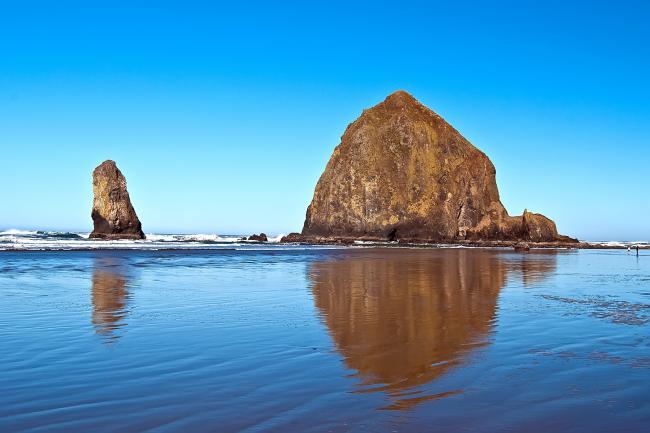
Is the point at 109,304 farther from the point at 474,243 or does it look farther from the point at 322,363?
the point at 474,243

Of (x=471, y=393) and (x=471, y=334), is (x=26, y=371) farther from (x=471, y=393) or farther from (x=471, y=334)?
(x=471, y=334)

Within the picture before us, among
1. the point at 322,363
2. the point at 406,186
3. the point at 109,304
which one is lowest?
the point at 322,363

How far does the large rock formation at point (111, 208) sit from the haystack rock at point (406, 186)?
28.9 m

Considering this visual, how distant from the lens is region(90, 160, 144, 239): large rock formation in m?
82.1

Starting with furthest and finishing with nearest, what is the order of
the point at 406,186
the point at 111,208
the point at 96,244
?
the point at 406,186, the point at 111,208, the point at 96,244

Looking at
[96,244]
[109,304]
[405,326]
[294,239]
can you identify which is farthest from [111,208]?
[405,326]

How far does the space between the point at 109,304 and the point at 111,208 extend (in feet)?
243

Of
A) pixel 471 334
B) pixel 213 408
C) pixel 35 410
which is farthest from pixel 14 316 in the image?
pixel 471 334

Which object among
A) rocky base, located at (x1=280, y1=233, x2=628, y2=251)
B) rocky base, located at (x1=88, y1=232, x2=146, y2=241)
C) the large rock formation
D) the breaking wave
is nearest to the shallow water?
the breaking wave

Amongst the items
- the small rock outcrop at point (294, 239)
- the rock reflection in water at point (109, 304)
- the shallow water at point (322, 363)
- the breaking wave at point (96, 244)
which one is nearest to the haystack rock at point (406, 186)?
the small rock outcrop at point (294, 239)

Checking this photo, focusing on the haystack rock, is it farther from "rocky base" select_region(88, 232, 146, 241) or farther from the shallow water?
the shallow water

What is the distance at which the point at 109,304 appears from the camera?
41.6 feet

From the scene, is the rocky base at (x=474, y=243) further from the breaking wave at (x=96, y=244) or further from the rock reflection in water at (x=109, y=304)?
the rock reflection in water at (x=109, y=304)

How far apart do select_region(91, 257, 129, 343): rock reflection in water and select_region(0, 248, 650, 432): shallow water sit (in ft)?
0.23
